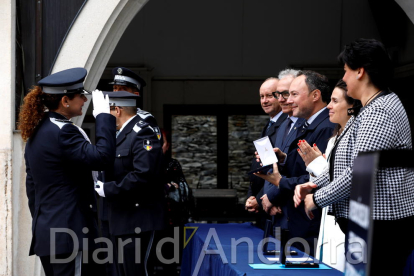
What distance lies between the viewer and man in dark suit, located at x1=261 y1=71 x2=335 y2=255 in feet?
11.3

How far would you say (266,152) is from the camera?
3.48 m

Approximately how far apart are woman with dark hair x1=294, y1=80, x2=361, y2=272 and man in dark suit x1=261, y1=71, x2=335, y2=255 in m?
0.23

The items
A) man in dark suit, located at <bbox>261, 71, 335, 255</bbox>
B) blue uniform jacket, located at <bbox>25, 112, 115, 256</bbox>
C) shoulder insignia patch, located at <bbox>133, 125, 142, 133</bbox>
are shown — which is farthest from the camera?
shoulder insignia patch, located at <bbox>133, 125, 142, 133</bbox>

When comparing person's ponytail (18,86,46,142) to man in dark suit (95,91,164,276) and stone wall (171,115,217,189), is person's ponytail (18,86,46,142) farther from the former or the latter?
stone wall (171,115,217,189)

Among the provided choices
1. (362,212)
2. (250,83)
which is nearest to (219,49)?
(250,83)

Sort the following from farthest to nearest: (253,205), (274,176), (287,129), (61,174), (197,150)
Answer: (197,150) → (253,205) → (287,129) → (274,176) → (61,174)

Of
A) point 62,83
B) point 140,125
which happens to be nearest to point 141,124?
point 140,125

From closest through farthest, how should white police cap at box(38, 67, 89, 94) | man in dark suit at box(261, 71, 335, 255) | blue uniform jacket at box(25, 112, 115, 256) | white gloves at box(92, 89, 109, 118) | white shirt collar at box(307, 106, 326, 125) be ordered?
1. blue uniform jacket at box(25, 112, 115, 256)
2. white police cap at box(38, 67, 89, 94)
3. white gloves at box(92, 89, 109, 118)
4. man in dark suit at box(261, 71, 335, 255)
5. white shirt collar at box(307, 106, 326, 125)

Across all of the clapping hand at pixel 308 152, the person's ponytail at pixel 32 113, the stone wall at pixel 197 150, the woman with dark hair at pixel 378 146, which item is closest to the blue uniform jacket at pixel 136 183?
the person's ponytail at pixel 32 113

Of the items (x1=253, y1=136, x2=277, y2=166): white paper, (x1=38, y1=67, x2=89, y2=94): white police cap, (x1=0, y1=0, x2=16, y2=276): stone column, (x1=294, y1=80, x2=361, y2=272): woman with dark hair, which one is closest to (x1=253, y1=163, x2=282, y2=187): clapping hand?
(x1=253, y1=136, x2=277, y2=166): white paper

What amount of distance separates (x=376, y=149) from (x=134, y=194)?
6.55ft

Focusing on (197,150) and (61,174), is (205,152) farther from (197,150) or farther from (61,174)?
(61,174)

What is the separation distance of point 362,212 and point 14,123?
12.5 ft

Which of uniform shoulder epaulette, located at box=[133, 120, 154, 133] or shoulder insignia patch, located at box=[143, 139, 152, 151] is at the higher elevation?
uniform shoulder epaulette, located at box=[133, 120, 154, 133]
